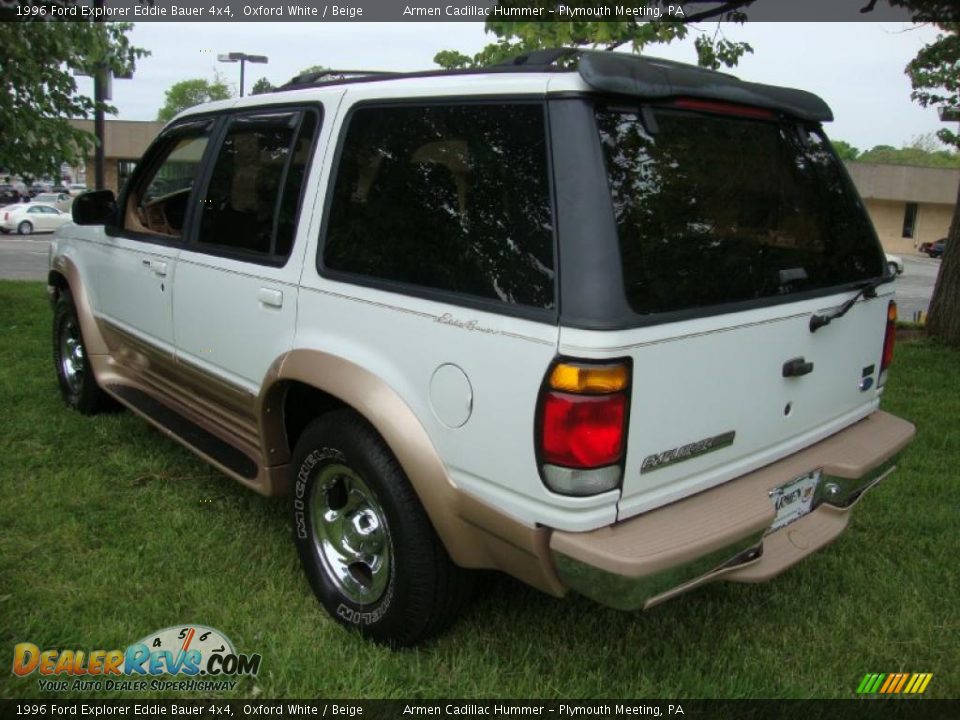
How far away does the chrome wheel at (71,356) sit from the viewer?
16.7 feet

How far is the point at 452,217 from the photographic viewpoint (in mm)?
2467

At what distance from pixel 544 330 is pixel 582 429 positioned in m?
0.28

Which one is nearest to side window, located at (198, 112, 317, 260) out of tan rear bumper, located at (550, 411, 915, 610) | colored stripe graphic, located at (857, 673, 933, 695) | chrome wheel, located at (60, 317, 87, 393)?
tan rear bumper, located at (550, 411, 915, 610)

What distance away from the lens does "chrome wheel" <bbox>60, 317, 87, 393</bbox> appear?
Result: 5080 mm

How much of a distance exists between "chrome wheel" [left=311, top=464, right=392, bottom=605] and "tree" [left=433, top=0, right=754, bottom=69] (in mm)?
4233

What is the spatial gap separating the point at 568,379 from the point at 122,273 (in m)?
3.07

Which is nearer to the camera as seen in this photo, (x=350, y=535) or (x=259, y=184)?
(x=350, y=535)

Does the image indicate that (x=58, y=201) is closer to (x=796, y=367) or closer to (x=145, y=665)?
(x=145, y=665)

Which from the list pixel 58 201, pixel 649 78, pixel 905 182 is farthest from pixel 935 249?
pixel 649 78

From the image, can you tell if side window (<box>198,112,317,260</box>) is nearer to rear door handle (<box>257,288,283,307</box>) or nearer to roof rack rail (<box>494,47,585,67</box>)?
rear door handle (<box>257,288,283,307</box>)

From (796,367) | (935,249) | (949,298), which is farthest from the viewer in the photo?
(935,249)

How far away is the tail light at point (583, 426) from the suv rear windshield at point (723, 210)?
23 centimetres

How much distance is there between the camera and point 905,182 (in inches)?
1890

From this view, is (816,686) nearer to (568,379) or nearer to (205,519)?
(568,379)
